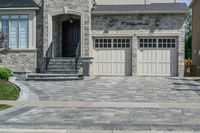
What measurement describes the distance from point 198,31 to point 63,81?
1623cm

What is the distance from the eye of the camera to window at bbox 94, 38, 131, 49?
27609 mm

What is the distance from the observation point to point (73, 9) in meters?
26.7

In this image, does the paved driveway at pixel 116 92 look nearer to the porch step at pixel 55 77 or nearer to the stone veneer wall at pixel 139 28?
the porch step at pixel 55 77

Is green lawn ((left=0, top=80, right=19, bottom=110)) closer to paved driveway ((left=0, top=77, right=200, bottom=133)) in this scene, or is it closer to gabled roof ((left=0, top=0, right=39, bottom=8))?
paved driveway ((left=0, top=77, right=200, bottom=133))

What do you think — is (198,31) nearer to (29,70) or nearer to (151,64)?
(151,64)

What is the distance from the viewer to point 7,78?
2138 cm

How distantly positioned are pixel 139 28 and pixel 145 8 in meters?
1.58

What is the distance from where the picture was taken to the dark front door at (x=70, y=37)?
1111 inches

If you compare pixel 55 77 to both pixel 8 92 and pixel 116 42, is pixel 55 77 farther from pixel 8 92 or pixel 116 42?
pixel 8 92

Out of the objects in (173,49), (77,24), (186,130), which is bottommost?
(186,130)

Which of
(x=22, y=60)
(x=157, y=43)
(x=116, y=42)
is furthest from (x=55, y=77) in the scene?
(x=157, y=43)

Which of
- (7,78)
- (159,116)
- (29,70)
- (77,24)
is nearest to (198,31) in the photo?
(77,24)

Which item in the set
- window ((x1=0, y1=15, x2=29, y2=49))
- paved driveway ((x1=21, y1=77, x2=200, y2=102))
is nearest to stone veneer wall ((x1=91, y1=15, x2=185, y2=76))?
window ((x1=0, y1=15, x2=29, y2=49))

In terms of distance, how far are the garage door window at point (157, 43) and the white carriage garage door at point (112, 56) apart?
92 cm
